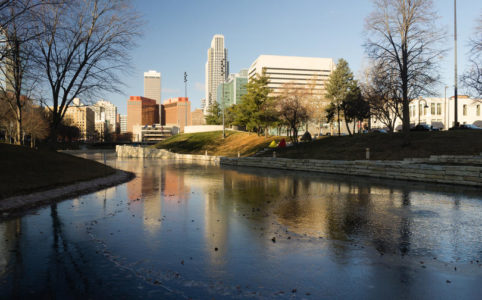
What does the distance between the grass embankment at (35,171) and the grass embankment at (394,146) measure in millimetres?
19812

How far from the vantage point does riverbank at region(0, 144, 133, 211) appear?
11312 millimetres

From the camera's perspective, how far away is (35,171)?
48.5ft

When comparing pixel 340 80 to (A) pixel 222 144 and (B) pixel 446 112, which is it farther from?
(B) pixel 446 112

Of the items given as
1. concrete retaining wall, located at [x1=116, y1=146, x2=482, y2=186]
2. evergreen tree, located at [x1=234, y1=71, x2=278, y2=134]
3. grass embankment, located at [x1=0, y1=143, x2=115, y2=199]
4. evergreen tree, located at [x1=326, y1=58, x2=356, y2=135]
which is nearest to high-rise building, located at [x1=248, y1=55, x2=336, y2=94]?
evergreen tree, located at [x1=234, y1=71, x2=278, y2=134]

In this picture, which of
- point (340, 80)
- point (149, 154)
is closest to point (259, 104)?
point (340, 80)

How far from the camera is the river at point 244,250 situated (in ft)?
14.0

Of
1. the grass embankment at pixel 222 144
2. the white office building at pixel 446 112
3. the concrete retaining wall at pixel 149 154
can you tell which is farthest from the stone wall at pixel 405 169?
the white office building at pixel 446 112

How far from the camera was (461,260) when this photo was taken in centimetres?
531

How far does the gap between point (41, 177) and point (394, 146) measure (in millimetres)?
26040

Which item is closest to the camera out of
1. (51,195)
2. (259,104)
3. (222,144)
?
(51,195)

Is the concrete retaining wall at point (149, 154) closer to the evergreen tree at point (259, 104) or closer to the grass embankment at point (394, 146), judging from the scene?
the evergreen tree at point (259, 104)

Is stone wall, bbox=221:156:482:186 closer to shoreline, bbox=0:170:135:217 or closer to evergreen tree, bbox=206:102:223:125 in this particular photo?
shoreline, bbox=0:170:135:217

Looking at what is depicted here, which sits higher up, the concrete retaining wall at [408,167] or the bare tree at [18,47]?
the bare tree at [18,47]

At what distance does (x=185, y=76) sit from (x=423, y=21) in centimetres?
6015
